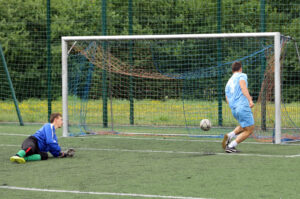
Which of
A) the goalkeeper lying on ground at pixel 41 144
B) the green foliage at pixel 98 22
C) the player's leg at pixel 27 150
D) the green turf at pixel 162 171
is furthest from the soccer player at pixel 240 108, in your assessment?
the green foliage at pixel 98 22

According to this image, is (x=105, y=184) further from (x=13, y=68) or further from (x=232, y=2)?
(x=13, y=68)

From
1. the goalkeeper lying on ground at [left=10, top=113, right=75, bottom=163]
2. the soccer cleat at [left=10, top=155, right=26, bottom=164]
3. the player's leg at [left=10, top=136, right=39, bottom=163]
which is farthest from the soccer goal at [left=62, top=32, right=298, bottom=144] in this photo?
the soccer cleat at [left=10, top=155, right=26, bottom=164]

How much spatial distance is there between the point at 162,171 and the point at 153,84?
7.86 meters

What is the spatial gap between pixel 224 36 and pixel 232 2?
13.4ft

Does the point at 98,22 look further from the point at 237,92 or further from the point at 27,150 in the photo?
the point at 27,150

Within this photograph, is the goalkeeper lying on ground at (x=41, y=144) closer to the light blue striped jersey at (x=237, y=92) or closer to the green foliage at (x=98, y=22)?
the light blue striped jersey at (x=237, y=92)

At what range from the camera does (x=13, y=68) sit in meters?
19.1

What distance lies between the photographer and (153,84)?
15.8 m

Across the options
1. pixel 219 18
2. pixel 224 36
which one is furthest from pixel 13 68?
pixel 224 36

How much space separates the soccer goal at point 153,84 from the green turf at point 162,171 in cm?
279

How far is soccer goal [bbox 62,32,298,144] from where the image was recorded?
47.0ft

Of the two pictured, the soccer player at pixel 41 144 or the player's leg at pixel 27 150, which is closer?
the player's leg at pixel 27 150

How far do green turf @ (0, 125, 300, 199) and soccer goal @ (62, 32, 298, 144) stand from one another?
279 centimetres

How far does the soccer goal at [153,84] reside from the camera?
14328 millimetres
